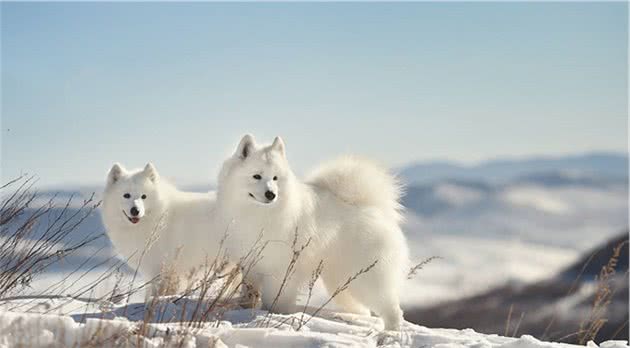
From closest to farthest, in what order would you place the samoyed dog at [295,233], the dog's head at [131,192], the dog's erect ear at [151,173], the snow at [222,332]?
the snow at [222,332]
the samoyed dog at [295,233]
the dog's head at [131,192]
the dog's erect ear at [151,173]

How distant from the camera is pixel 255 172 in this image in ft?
22.9

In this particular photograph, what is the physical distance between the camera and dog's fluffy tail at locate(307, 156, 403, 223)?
7.43 metres

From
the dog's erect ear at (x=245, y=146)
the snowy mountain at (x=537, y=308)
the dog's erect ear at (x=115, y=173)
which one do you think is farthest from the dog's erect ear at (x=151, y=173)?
the snowy mountain at (x=537, y=308)

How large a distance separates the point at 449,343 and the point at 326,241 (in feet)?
4.67

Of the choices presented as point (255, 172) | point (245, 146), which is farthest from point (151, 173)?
point (255, 172)

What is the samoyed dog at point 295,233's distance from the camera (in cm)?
697

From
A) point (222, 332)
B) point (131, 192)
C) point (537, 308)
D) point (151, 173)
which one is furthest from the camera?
point (537, 308)

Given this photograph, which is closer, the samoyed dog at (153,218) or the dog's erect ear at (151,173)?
the samoyed dog at (153,218)

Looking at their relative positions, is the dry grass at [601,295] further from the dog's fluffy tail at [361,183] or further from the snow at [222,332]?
the dog's fluffy tail at [361,183]

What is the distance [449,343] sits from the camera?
616 centimetres

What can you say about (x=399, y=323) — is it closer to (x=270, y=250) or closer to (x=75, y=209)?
(x=270, y=250)

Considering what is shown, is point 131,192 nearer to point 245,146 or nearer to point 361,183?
point 245,146

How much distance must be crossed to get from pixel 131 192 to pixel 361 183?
2137 mm

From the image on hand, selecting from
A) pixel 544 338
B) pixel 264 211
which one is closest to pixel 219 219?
pixel 264 211
